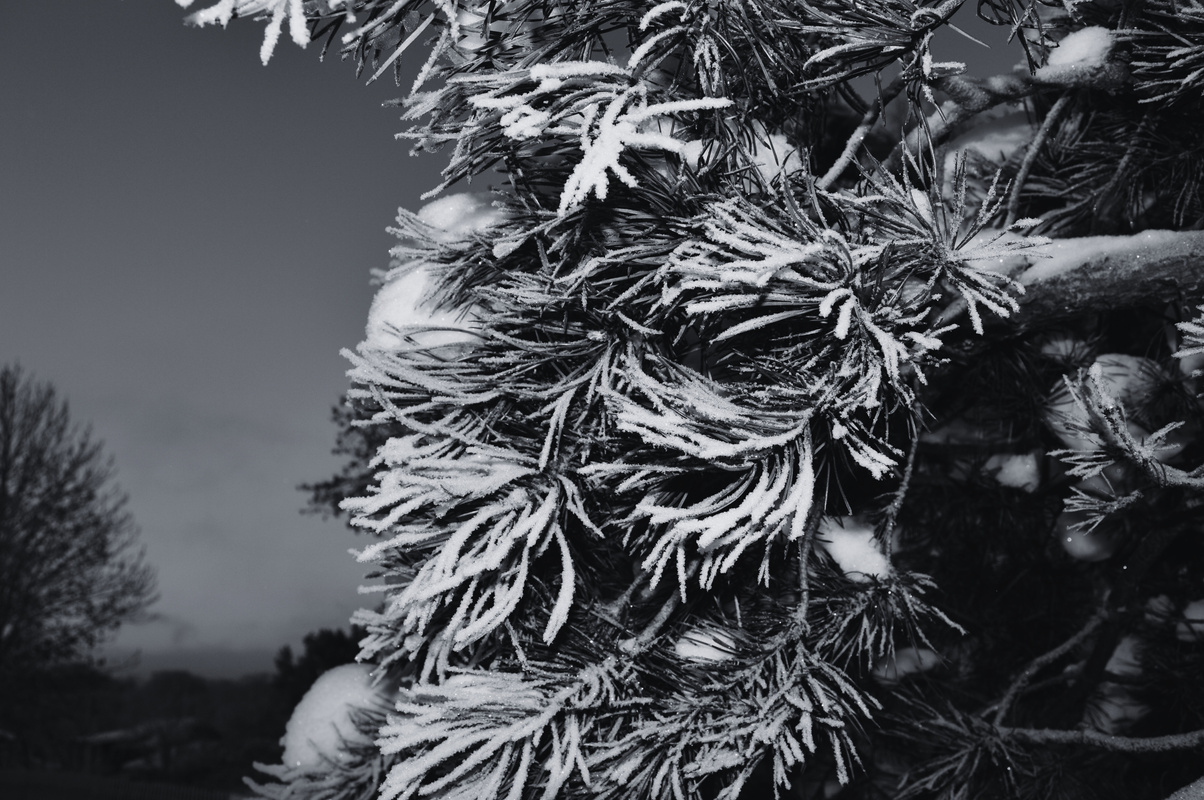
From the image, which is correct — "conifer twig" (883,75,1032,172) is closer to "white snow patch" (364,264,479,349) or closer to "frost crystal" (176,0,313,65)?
"white snow patch" (364,264,479,349)

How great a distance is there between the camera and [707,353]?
2289 millimetres

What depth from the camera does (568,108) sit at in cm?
173

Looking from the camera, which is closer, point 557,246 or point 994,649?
point 557,246

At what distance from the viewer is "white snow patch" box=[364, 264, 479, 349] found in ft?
7.97

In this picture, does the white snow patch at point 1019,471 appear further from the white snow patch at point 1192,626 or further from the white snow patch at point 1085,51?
the white snow patch at point 1085,51

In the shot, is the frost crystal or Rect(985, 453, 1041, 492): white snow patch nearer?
the frost crystal

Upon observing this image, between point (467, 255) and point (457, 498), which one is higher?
point (467, 255)

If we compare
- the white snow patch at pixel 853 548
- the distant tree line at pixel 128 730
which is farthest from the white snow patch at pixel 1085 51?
the distant tree line at pixel 128 730

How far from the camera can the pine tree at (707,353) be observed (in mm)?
1762

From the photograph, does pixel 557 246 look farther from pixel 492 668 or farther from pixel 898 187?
pixel 492 668

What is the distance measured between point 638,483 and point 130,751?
50.8 feet

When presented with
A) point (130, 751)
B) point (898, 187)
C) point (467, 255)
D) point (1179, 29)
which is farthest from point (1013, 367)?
point (130, 751)

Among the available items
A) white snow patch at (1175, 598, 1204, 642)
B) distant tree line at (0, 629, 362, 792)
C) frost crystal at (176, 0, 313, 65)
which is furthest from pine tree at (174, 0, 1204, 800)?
distant tree line at (0, 629, 362, 792)

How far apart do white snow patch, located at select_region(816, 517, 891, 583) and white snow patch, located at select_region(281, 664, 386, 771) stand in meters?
1.77
